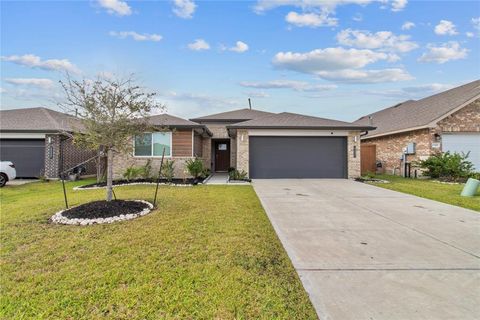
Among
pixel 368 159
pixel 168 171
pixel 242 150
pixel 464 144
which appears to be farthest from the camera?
pixel 368 159

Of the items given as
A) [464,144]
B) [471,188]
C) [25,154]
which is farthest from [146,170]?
[464,144]

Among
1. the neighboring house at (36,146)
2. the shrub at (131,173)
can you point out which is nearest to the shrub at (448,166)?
the shrub at (131,173)

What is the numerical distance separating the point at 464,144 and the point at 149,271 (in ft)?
57.5

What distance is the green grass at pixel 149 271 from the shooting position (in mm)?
2498

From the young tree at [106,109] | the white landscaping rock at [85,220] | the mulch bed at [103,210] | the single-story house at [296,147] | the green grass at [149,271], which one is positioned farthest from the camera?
the single-story house at [296,147]

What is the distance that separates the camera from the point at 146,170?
12.5m

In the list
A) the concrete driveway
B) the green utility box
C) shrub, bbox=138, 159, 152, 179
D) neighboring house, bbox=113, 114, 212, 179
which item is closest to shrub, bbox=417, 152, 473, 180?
the green utility box

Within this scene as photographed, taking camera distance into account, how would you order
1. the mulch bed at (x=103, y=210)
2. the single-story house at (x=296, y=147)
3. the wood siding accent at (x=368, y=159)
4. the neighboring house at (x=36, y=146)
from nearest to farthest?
1. the mulch bed at (x=103, y=210)
2. the single-story house at (x=296, y=147)
3. the neighboring house at (x=36, y=146)
4. the wood siding accent at (x=368, y=159)

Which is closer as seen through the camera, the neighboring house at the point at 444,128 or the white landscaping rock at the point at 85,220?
the white landscaping rock at the point at 85,220

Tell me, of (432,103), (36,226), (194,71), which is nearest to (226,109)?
(194,71)

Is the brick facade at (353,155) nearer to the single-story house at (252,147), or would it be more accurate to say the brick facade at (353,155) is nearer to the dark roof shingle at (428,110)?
the single-story house at (252,147)

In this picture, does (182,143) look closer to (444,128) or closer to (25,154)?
(25,154)

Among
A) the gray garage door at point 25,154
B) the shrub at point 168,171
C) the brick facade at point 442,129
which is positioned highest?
the brick facade at point 442,129

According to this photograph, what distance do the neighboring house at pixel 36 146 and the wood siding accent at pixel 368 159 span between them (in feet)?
56.1
